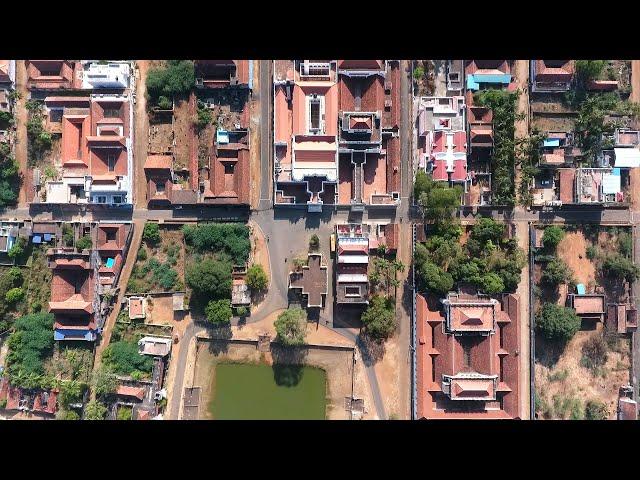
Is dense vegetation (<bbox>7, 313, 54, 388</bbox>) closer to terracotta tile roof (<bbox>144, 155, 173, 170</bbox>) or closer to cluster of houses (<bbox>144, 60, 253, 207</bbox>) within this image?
cluster of houses (<bbox>144, 60, 253, 207</bbox>)

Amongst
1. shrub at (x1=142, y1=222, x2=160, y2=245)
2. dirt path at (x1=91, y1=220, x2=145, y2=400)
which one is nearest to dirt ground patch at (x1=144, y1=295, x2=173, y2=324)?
dirt path at (x1=91, y1=220, x2=145, y2=400)

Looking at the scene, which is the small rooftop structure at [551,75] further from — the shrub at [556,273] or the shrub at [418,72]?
the shrub at [556,273]

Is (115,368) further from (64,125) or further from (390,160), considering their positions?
(390,160)

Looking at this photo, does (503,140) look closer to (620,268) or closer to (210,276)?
(620,268)

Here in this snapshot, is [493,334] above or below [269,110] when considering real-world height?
below

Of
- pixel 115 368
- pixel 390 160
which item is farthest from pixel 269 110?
pixel 115 368

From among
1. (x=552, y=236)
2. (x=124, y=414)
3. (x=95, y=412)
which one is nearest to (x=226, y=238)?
(x=124, y=414)

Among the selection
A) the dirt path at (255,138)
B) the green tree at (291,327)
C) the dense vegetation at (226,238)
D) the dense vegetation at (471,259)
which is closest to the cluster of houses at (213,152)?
the dirt path at (255,138)
